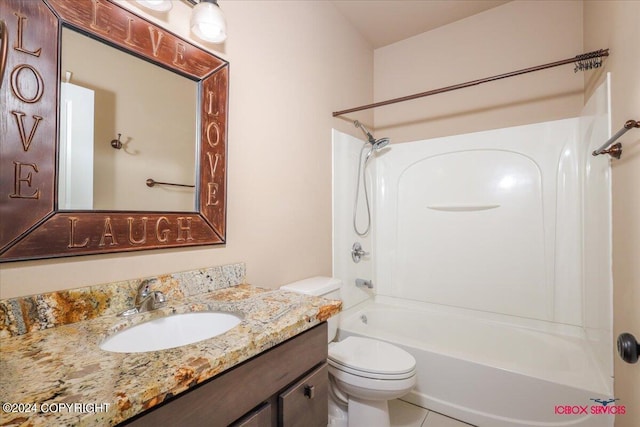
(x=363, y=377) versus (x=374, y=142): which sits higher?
(x=374, y=142)

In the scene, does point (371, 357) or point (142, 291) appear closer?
point (142, 291)

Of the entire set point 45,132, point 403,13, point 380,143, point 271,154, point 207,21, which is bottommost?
point 45,132

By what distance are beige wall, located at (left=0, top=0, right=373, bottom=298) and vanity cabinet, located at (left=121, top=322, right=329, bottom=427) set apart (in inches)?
22.8

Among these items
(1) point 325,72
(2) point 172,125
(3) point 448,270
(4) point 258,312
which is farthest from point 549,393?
(1) point 325,72

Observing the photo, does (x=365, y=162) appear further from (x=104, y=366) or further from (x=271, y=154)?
(x=104, y=366)

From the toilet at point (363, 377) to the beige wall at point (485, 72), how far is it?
1739 millimetres

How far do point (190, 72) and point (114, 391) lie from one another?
45.0 inches

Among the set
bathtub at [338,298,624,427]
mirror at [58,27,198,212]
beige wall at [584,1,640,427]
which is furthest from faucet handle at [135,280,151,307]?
beige wall at [584,1,640,427]

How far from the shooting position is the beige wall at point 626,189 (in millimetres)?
1092

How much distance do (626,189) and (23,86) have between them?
218 cm

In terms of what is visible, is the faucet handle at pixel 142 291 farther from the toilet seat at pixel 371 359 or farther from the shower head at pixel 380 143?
the shower head at pixel 380 143

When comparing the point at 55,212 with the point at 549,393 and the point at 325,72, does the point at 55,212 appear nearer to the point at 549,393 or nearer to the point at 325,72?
the point at 325,72

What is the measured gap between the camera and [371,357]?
5.09 feet

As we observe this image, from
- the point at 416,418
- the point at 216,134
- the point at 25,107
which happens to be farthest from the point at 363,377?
the point at 25,107
